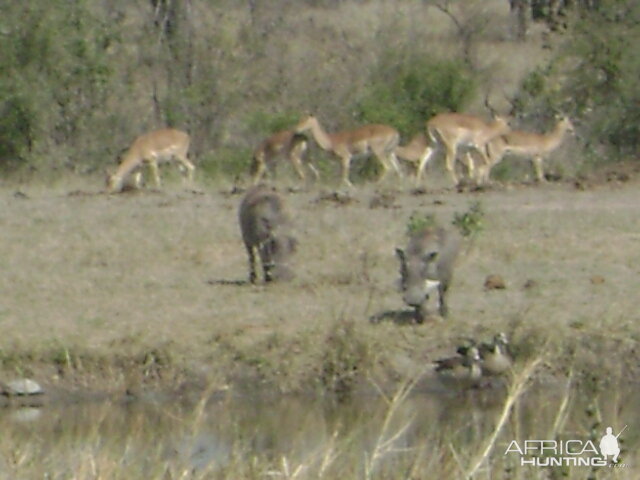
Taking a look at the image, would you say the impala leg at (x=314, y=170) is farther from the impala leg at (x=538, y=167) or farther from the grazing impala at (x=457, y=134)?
the impala leg at (x=538, y=167)

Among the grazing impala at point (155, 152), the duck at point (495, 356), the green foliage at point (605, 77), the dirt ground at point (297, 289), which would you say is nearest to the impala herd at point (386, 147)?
the grazing impala at point (155, 152)

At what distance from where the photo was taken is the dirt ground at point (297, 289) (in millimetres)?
12055

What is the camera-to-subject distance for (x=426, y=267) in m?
12.4

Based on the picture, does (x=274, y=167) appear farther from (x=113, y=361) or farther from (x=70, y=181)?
(x=113, y=361)

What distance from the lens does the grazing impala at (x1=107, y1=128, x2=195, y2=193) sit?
21.1m

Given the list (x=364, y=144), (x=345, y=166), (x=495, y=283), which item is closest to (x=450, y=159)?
(x=364, y=144)

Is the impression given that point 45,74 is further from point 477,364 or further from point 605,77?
point 477,364

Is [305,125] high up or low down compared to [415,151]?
up

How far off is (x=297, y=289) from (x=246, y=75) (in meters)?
13.8

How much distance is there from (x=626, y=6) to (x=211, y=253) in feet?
32.1

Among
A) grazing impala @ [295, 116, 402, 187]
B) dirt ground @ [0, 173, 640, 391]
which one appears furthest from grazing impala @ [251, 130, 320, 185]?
dirt ground @ [0, 173, 640, 391]

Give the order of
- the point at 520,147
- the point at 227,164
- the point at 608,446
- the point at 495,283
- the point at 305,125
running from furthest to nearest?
1. the point at 227,164
2. the point at 305,125
3. the point at 520,147
4. the point at 495,283
5. the point at 608,446

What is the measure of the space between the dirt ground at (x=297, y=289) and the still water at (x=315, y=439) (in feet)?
1.47

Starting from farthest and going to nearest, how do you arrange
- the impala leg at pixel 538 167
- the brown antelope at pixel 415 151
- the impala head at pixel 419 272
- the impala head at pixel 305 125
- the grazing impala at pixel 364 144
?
the impala head at pixel 305 125 < the brown antelope at pixel 415 151 < the grazing impala at pixel 364 144 < the impala leg at pixel 538 167 < the impala head at pixel 419 272
